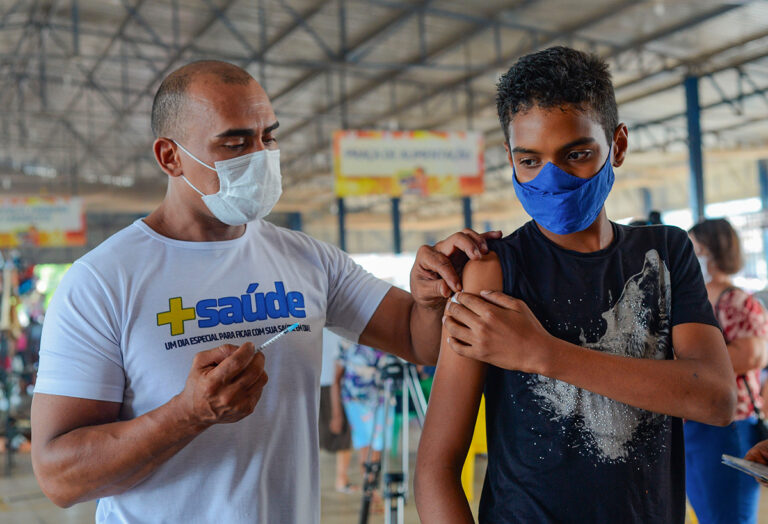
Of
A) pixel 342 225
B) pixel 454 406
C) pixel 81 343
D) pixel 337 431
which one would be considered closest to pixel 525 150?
pixel 454 406

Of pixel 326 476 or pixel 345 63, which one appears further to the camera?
pixel 345 63

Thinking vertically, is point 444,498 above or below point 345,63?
below

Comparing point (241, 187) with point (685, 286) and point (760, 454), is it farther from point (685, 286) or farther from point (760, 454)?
point (760, 454)

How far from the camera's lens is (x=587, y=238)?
1.21 m

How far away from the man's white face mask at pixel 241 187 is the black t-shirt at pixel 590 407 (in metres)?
0.57

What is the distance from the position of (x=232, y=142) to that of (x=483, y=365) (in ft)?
2.38

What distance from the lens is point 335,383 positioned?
200 inches

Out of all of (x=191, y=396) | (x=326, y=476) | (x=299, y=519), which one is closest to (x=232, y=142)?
(x=191, y=396)

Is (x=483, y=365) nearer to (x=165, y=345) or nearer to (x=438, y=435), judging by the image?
(x=438, y=435)

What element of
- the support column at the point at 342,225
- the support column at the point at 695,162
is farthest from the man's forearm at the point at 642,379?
the support column at the point at 342,225

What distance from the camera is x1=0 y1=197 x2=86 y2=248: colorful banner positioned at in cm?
1029

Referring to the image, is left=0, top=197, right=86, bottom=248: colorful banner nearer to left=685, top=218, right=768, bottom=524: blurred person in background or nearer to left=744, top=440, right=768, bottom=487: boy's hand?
left=685, top=218, right=768, bottom=524: blurred person in background

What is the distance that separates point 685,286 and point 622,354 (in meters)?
0.19

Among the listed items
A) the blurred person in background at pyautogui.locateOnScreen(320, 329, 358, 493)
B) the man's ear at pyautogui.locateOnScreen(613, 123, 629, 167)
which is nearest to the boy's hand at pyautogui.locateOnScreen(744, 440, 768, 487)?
the man's ear at pyautogui.locateOnScreen(613, 123, 629, 167)
